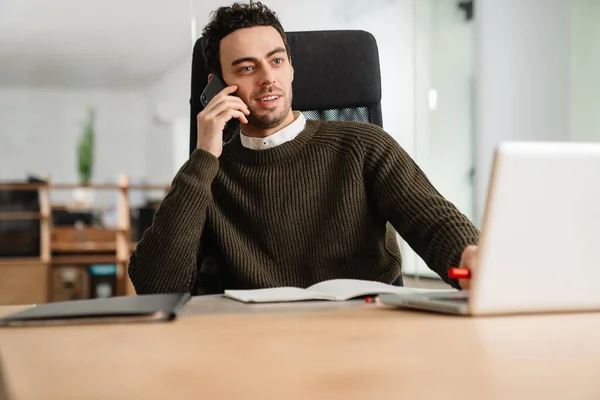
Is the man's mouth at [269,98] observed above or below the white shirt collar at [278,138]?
above

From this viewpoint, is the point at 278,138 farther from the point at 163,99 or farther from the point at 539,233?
the point at 163,99

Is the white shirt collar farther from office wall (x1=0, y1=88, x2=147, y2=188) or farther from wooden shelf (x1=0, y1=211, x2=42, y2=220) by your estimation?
office wall (x1=0, y1=88, x2=147, y2=188)

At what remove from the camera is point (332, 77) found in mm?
1817

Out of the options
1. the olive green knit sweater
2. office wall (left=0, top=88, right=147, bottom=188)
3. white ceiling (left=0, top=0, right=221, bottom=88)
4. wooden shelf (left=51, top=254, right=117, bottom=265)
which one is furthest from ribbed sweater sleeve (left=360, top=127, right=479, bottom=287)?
office wall (left=0, top=88, right=147, bottom=188)

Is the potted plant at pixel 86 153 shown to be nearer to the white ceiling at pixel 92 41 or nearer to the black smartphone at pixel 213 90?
the white ceiling at pixel 92 41

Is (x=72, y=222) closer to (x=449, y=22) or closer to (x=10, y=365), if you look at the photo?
(x=449, y=22)

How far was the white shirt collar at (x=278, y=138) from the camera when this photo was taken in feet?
5.55

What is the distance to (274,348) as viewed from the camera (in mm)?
612

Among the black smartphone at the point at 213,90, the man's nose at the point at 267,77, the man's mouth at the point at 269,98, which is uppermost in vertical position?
the man's nose at the point at 267,77

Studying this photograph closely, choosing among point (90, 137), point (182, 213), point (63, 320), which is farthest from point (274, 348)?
point (90, 137)

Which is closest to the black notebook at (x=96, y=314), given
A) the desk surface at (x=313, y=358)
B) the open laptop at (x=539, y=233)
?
the desk surface at (x=313, y=358)

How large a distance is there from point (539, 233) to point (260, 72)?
1.04 metres

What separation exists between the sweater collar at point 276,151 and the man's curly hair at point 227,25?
181 mm

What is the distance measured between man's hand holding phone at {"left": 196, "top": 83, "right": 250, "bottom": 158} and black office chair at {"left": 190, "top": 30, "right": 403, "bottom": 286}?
0.13 meters
